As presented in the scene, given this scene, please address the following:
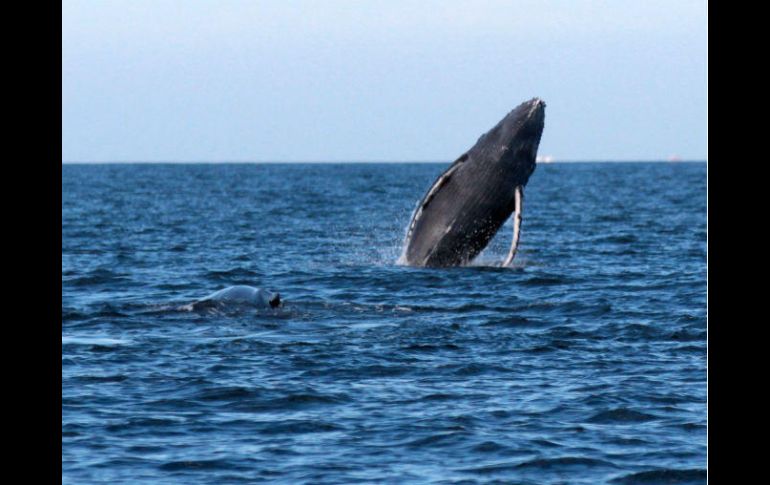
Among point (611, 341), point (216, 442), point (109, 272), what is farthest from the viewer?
point (109, 272)

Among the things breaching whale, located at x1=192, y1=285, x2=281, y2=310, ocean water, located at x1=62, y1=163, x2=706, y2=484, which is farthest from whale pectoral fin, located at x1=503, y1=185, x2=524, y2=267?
breaching whale, located at x1=192, y1=285, x2=281, y2=310

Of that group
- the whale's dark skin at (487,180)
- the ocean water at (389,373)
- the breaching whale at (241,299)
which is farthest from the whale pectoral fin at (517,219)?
the breaching whale at (241,299)

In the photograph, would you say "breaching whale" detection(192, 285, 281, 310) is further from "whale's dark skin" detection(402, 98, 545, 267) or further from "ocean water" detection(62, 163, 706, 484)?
"whale's dark skin" detection(402, 98, 545, 267)

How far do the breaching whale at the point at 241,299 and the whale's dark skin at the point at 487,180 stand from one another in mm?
4346

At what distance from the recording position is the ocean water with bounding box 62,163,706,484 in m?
9.57

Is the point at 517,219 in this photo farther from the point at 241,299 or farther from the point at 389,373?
the point at 389,373

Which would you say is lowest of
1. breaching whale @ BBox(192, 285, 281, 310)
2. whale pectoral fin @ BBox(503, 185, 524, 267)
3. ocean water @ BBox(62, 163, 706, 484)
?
ocean water @ BBox(62, 163, 706, 484)

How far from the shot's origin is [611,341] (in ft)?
49.8

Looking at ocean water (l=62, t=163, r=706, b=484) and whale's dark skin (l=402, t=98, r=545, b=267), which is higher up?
whale's dark skin (l=402, t=98, r=545, b=267)

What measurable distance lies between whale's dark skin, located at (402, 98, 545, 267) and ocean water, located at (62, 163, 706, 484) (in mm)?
1012

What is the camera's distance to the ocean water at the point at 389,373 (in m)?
9.57
